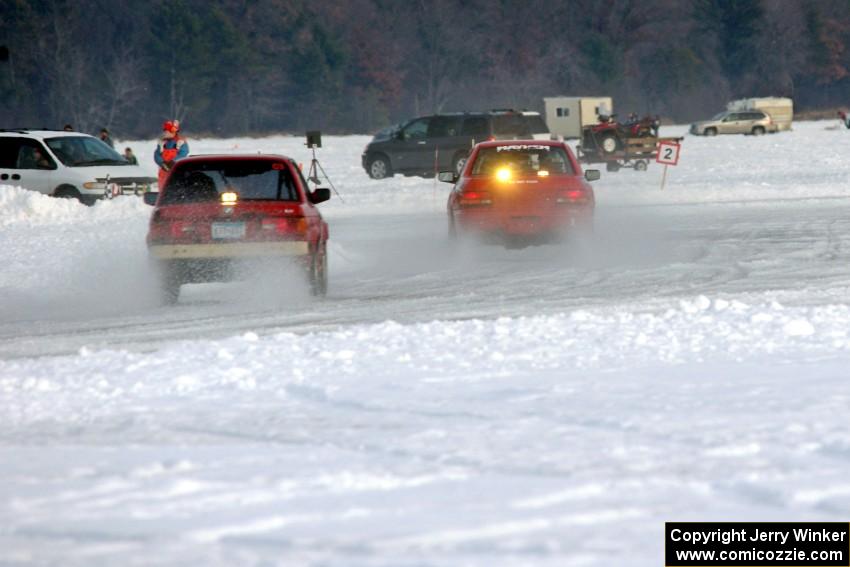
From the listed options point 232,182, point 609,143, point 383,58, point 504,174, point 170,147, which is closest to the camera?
point 232,182

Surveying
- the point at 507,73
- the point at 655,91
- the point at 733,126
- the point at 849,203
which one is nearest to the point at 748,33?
the point at 655,91

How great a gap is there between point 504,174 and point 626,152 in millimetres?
24220

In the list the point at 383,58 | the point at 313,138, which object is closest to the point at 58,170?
the point at 313,138

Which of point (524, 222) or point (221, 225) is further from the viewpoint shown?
point (524, 222)

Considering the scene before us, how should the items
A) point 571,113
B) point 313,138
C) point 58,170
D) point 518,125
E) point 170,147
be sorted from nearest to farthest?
1. point 170,147
2. point 58,170
3. point 313,138
4. point 518,125
5. point 571,113

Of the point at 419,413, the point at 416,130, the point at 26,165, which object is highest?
the point at 416,130

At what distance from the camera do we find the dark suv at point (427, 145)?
38250 mm

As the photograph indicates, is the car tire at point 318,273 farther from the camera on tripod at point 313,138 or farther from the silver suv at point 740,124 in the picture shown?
the silver suv at point 740,124

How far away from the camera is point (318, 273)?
1316cm

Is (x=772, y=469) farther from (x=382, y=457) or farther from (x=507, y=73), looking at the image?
(x=507, y=73)

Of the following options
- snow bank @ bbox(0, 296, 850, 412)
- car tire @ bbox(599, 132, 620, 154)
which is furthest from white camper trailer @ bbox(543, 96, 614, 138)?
snow bank @ bbox(0, 296, 850, 412)

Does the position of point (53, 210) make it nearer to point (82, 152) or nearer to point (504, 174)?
point (82, 152)

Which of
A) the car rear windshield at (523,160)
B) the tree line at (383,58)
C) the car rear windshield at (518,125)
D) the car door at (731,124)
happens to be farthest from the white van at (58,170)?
the tree line at (383,58)

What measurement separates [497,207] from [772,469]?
36.3 ft
